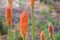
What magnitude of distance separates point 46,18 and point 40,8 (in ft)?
2.53

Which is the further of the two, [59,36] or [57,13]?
[57,13]

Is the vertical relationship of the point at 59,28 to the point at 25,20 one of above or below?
below

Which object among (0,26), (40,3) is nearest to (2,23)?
(0,26)

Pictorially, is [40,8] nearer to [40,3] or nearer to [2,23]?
[40,3]

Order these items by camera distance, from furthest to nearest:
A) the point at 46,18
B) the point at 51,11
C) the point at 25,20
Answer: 1. the point at 51,11
2. the point at 46,18
3. the point at 25,20

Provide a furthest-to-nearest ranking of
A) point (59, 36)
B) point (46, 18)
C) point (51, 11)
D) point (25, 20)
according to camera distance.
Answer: point (51, 11) → point (46, 18) → point (59, 36) → point (25, 20)

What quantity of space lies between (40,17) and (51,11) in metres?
0.54

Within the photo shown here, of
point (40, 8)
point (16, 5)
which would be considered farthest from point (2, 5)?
point (40, 8)

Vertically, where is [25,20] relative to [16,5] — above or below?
above

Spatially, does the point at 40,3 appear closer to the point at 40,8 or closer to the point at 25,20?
the point at 40,8

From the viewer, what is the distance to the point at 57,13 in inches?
209

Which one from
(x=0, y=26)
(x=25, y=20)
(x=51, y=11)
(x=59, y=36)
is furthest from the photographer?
(x=51, y=11)

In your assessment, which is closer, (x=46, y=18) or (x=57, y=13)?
(x=46, y=18)

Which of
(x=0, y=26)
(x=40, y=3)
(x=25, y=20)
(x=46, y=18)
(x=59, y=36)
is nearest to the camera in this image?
(x=25, y=20)
